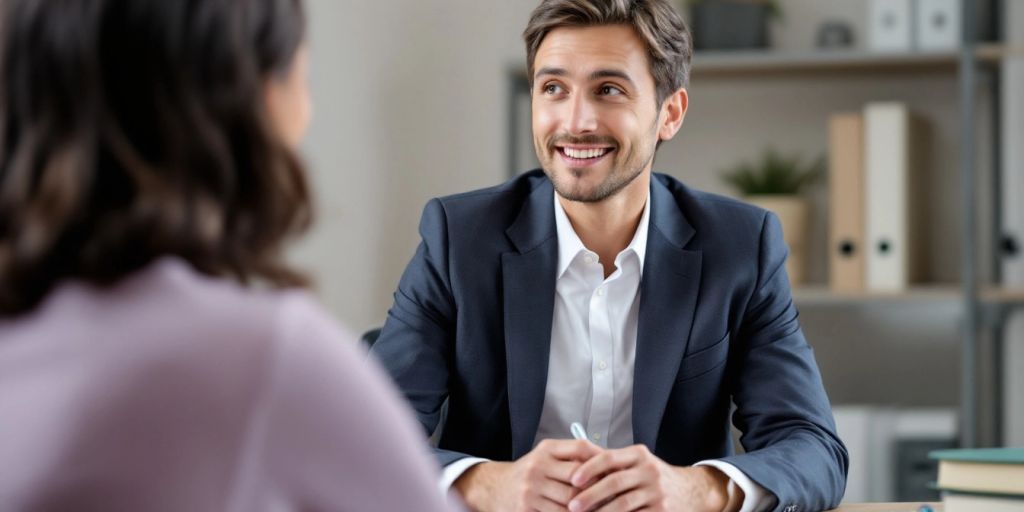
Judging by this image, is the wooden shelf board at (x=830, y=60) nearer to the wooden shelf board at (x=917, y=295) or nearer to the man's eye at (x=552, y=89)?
the wooden shelf board at (x=917, y=295)

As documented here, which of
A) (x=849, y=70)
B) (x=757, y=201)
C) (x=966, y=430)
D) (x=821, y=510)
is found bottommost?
(x=966, y=430)

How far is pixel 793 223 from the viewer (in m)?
3.07

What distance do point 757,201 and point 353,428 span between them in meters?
2.61

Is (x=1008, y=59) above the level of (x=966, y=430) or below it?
above

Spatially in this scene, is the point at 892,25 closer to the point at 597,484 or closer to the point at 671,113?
the point at 671,113

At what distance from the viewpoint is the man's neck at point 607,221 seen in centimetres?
182

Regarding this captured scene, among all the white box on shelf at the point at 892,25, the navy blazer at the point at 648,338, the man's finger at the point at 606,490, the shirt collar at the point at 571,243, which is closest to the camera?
the man's finger at the point at 606,490

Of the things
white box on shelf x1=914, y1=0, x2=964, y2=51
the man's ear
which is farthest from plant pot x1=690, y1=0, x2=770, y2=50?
the man's ear

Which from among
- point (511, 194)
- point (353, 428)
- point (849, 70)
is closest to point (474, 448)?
point (511, 194)

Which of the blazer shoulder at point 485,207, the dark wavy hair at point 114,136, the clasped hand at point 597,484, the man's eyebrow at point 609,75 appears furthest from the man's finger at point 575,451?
the dark wavy hair at point 114,136

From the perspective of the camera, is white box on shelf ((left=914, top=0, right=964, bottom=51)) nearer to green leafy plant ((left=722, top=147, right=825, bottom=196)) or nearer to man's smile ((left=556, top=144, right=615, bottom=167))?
green leafy plant ((left=722, top=147, right=825, bottom=196))

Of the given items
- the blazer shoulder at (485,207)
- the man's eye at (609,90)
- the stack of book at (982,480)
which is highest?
the man's eye at (609,90)

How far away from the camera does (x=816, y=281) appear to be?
10.7 feet

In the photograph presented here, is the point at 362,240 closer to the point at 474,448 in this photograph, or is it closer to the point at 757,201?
the point at 757,201
